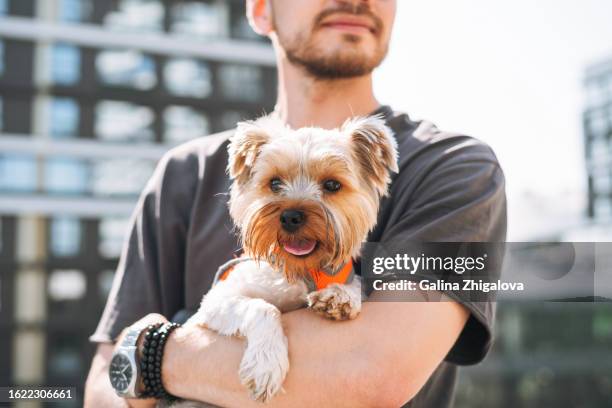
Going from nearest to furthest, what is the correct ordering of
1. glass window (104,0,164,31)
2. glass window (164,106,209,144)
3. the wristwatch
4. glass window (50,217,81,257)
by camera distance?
the wristwatch
glass window (104,0,164,31)
glass window (50,217,81,257)
glass window (164,106,209,144)

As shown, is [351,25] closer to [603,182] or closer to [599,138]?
[603,182]

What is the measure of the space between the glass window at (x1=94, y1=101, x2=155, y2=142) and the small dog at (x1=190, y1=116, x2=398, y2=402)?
127ft

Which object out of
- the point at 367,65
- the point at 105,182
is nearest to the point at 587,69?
the point at 105,182

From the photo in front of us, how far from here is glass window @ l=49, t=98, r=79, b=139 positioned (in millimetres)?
39875

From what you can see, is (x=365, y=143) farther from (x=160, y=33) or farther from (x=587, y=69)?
(x=587, y=69)

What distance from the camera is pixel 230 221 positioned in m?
3.52

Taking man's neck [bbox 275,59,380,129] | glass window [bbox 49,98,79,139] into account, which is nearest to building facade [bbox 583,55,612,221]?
glass window [bbox 49,98,79,139]

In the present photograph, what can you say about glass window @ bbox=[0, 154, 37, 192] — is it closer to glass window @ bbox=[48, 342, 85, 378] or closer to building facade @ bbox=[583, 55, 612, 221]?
glass window @ bbox=[48, 342, 85, 378]

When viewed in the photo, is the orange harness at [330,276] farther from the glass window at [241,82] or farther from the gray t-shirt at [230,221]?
the glass window at [241,82]

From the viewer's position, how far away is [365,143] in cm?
339

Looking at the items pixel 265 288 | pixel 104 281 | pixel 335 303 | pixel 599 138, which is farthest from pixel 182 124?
pixel 599 138

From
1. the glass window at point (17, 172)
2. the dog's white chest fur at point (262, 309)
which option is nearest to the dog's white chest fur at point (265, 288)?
the dog's white chest fur at point (262, 309)

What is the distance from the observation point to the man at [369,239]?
9.04 ft

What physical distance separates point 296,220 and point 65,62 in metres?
39.7
